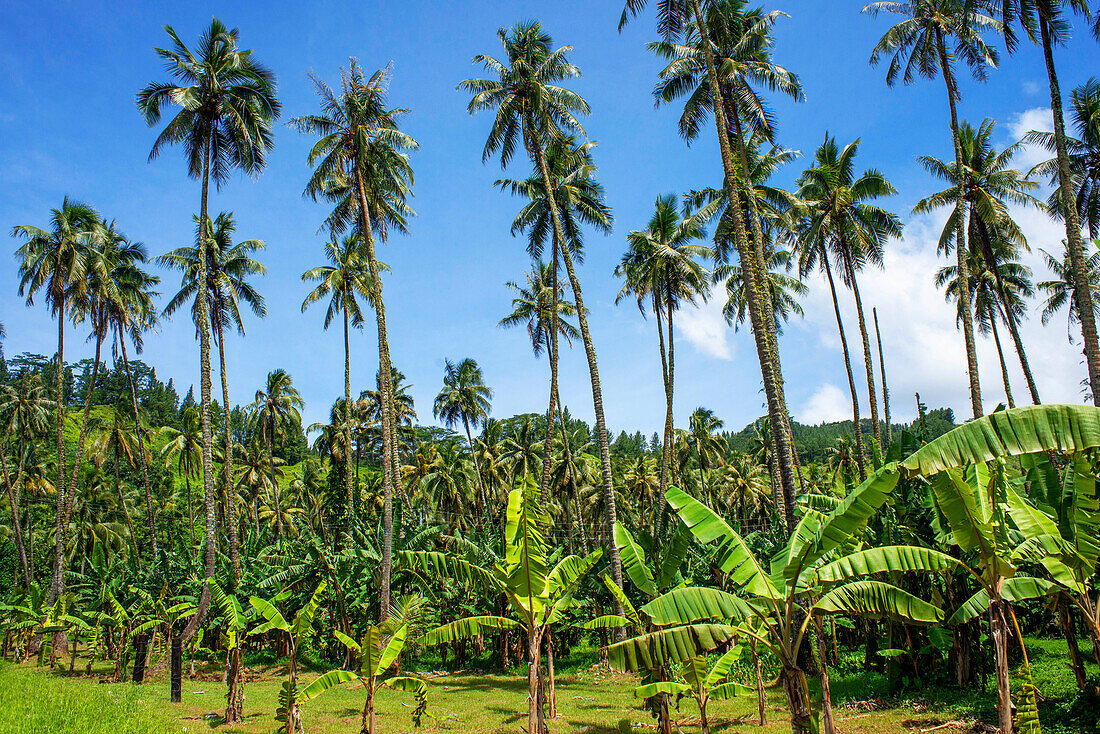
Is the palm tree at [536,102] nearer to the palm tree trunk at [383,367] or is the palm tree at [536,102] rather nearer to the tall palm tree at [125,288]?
the palm tree trunk at [383,367]

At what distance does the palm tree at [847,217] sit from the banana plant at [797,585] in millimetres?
18255

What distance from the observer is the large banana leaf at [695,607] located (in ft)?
28.2

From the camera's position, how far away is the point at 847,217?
2700 centimetres

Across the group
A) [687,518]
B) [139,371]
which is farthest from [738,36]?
[139,371]

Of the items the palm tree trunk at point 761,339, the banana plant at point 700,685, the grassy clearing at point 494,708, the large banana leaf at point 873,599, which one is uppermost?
the palm tree trunk at point 761,339

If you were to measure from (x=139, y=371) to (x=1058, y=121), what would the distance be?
5019 inches

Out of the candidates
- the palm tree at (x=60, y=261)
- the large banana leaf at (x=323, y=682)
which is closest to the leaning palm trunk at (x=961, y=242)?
the large banana leaf at (x=323, y=682)

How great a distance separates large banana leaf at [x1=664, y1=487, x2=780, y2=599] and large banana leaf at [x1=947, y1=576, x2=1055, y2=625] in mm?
5081

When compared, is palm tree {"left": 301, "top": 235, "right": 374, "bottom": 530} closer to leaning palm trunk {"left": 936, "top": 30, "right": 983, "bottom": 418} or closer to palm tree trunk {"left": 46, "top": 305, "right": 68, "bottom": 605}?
palm tree trunk {"left": 46, "top": 305, "right": 68, "bottom": 605}

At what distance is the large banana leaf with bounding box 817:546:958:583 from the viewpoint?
29.1 ft

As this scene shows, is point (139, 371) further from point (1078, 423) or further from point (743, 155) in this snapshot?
point (1078, 423)

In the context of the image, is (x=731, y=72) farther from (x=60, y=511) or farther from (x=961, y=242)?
(x=60, y=511)

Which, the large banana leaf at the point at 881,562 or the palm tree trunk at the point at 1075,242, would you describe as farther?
the palm tree trunk at the point at 1075,242

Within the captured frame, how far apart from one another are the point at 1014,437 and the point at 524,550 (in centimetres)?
731
